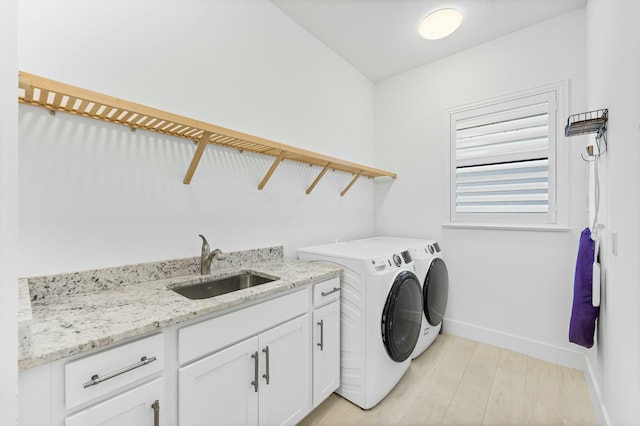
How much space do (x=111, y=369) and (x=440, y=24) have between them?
2.96m

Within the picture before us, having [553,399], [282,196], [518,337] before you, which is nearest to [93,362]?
[282,196]

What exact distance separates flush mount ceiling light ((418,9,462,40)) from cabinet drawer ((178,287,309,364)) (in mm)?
2320

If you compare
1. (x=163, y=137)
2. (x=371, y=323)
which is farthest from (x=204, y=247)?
(x=371, y=323)

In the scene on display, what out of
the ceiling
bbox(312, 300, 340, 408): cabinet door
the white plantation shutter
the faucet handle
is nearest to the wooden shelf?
the faucet handle

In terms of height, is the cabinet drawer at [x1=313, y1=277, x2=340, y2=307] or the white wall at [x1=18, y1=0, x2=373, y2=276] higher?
the white wall at [x1=18, y1=0, x2=373, y2=276]

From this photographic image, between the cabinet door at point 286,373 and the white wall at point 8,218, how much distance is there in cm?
91

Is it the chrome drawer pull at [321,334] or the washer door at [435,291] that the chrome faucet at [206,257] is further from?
the washer door at [435,291]

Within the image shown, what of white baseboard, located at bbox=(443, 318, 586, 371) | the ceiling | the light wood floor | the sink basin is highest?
the ceiling

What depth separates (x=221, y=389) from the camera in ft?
3.85

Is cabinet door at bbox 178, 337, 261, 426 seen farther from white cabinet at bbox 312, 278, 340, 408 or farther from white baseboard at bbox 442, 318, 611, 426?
white baseboard at bbox 442, 318, 611, 426

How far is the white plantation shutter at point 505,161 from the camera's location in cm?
227

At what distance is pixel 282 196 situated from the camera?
222cm

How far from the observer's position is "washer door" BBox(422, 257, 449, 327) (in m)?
2.31

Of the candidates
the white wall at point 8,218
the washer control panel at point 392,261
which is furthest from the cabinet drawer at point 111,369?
the washer control panel at point 392,261
